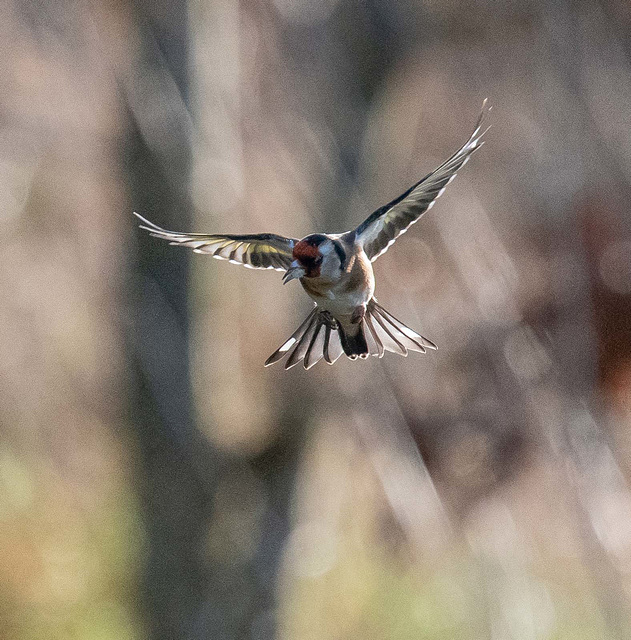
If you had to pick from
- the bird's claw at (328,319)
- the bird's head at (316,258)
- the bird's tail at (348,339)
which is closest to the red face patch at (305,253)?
the bird's head at (316,258)

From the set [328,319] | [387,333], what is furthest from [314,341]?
[387,333]

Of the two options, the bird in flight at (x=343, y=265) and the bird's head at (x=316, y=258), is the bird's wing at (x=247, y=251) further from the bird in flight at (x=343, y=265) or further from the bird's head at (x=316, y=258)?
the bird's head at (x=316, y=258)

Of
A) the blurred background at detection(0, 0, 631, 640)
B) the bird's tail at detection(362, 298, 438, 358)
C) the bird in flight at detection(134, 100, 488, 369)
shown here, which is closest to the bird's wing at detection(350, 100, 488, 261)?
the bird in flight at detection(134, 100, 488, 369)

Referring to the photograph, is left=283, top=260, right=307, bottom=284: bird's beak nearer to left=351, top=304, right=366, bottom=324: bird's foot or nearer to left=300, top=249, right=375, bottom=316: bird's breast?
left=300, top=249, right=375, bottom=316: bird's breast

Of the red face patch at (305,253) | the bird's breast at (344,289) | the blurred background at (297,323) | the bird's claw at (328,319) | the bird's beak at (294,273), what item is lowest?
the bird's beak at (294,273)

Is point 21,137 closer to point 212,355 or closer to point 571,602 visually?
point 212,355

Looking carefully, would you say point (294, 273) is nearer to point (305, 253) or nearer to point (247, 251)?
point (305, 253)
